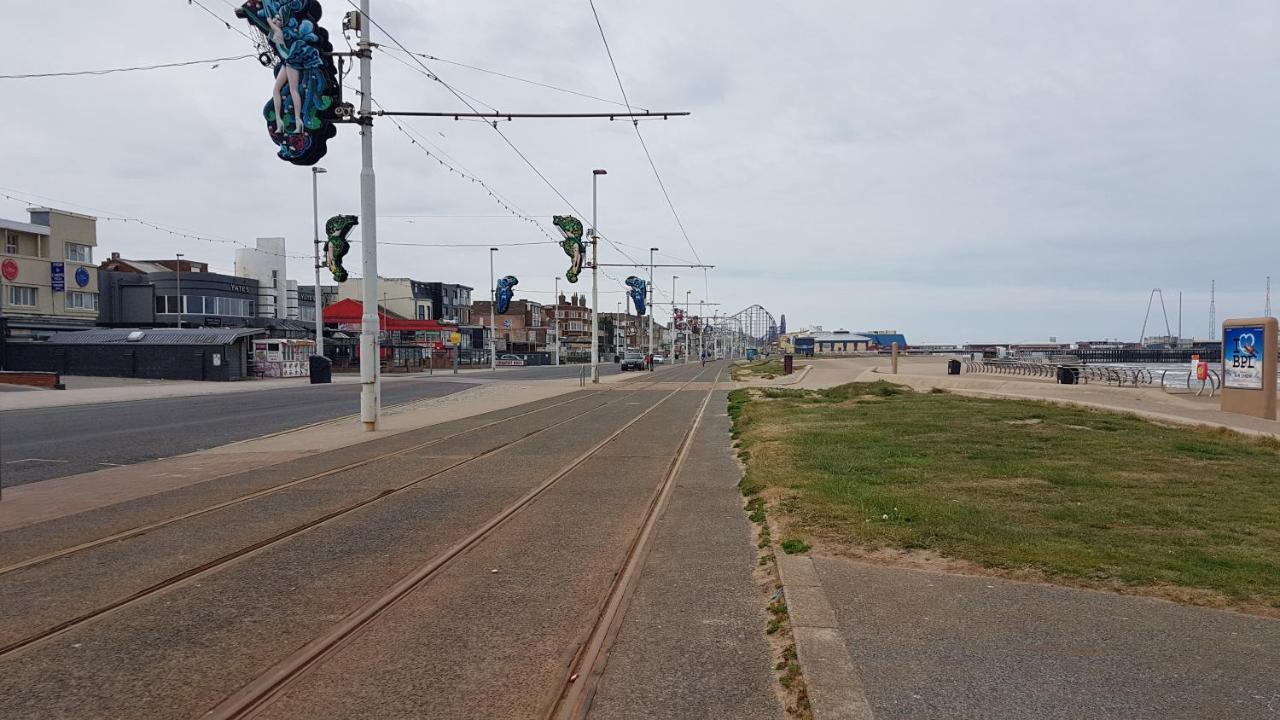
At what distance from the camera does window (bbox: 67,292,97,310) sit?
67.5 meters

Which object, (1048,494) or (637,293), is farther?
(637,293)

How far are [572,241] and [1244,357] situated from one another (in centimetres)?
2780

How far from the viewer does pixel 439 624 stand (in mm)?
5949

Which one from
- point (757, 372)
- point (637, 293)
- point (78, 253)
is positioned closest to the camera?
point (637, 293)

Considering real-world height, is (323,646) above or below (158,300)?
below

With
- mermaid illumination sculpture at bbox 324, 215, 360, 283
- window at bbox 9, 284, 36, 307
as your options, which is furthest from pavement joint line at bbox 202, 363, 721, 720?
window at bbox 9, 284, 36, 307

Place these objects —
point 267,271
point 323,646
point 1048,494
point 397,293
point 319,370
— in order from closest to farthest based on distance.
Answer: point 323,646
point 1048,494
point 319,370
point 267,271
point 397,293

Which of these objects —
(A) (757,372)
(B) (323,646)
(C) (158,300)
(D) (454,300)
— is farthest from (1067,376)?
(D) (454,300)

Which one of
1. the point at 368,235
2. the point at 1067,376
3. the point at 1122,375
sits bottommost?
the point at 1122,375

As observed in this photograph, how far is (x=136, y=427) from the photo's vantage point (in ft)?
72.4

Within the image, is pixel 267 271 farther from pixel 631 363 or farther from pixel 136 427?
pixel 136 427

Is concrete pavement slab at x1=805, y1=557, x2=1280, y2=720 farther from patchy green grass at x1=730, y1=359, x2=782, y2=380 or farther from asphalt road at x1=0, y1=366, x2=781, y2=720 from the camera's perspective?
patchy green grass at x1=730, y1=359, x2=782, y2=380

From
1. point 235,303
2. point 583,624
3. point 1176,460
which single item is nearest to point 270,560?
point 583,624

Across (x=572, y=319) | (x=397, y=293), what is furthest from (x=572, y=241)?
(x=572, y=319)
